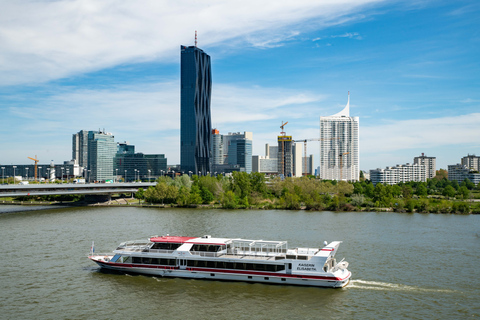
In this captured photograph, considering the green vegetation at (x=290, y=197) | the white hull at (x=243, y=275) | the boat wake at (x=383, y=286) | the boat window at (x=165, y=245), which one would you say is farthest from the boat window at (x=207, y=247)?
the green vegetation at (x=290, y=197)

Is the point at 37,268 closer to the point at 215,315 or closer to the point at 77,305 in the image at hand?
the point at 77,305

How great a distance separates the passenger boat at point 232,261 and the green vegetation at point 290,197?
5923cm

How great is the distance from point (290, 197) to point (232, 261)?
64.0 meters

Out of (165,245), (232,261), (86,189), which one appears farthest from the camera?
(86,189)

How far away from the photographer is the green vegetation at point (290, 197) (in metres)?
89.1

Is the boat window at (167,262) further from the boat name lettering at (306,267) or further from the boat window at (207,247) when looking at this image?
the boat name lettering at (306,267)

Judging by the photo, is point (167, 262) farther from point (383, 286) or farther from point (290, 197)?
point (290, 197)

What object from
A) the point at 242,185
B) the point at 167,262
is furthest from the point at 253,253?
the point at 242,185

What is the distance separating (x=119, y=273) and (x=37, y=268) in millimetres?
7395

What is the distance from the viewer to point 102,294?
3002 centimetres

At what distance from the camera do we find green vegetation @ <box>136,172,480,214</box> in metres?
89.1

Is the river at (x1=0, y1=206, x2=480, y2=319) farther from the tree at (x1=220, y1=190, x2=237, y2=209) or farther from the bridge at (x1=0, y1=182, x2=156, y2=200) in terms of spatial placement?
the bridge at (x1=0, y1=182, x2=156, y2=200)

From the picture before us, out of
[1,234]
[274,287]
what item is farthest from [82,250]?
[274,287]

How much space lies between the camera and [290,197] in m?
95.8
